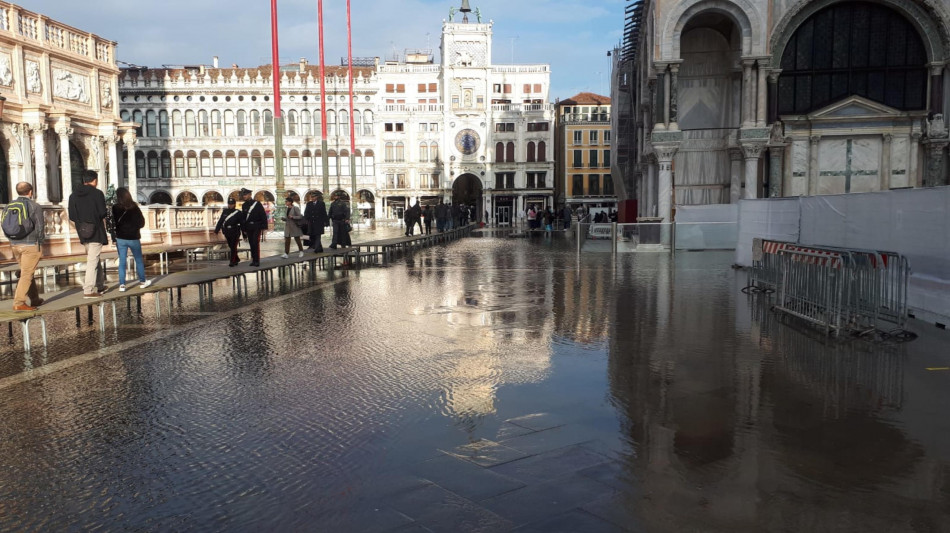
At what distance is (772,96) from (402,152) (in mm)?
47761

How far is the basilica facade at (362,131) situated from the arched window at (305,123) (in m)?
0.10

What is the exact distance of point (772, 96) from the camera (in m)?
26.4

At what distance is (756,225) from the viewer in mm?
15711

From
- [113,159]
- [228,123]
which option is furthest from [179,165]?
[113,159]

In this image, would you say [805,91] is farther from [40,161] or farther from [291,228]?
[40,161]

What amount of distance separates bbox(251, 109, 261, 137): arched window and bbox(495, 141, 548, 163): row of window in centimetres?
2341

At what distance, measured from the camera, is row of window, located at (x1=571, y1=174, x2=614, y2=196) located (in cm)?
7419

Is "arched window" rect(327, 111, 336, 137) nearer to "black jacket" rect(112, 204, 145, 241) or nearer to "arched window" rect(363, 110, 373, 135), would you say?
"arched window" rect(363, 110, 373, 135)

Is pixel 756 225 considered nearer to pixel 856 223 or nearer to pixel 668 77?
pixel 856 223

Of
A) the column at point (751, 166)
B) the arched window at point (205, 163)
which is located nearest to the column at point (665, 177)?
the column at point (751, 166)

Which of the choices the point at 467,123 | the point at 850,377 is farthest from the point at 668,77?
the point at 467,123

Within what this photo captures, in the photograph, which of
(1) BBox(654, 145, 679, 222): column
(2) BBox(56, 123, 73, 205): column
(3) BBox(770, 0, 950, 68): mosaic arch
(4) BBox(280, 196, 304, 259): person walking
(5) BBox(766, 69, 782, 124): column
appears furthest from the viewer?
(2) BBox(56, 123, 73, 205): column

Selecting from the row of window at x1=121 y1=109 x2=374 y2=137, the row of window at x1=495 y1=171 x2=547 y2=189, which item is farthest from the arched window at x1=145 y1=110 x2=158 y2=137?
the row of window at x1=495 y1=171 x2=547 y2=189

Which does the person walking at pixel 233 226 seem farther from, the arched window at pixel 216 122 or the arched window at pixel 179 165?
the arched window at pixel 179 165
